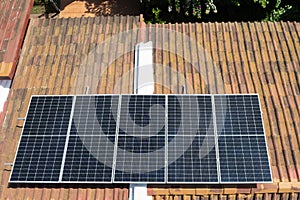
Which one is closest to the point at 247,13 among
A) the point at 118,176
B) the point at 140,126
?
the point at 140,126

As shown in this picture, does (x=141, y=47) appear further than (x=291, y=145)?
Yes

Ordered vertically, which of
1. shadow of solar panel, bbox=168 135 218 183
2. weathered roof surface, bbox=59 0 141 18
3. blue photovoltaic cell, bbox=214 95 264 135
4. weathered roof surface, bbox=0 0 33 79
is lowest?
shadow of solar panel, bbox=168 135 218 183

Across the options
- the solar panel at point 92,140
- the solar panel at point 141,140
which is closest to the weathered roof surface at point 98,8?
the solar panel at point 92,140

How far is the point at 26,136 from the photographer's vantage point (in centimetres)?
950

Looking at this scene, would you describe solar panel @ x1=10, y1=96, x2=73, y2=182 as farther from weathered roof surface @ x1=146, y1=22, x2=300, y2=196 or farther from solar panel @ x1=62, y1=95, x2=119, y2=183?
weathered roof surface @ x1=146, y1=22, x2=300, y2=196

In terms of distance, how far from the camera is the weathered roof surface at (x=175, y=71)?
29.6 ft

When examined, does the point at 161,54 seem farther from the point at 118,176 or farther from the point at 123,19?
the point at 118,176

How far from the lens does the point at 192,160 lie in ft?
29.2

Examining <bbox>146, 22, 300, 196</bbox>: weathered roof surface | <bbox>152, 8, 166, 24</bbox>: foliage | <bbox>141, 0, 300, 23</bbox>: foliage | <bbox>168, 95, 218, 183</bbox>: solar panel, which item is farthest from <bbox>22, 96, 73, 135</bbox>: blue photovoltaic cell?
<bbox>152, 8, 166, 24</bbox>: foliage

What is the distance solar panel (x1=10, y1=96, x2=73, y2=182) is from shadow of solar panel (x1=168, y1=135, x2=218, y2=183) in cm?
317

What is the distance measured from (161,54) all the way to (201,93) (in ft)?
7.14

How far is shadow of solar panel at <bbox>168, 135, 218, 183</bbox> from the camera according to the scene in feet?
28.3

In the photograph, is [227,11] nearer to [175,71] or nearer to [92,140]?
[175,71]

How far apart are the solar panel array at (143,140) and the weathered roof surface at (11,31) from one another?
1815 millimetres
